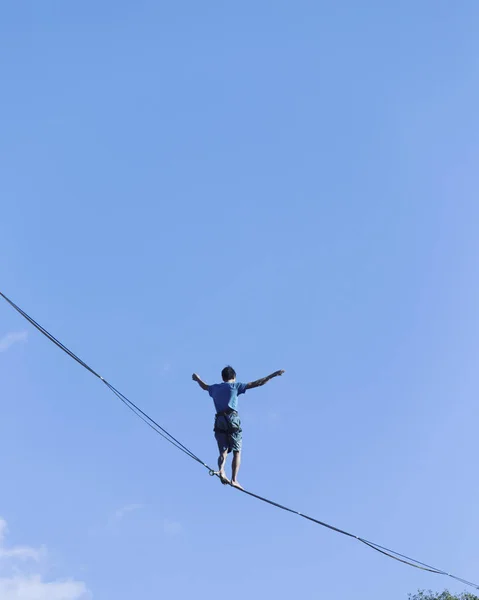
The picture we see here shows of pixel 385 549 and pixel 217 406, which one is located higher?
pixel 217 406

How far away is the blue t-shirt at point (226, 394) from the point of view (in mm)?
13188

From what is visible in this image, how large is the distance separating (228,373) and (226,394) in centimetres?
36

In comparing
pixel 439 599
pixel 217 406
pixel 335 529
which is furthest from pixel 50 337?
pixel 439 599

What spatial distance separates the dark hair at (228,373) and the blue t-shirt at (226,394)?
0.14 metres

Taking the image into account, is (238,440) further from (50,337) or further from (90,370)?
(50,337)

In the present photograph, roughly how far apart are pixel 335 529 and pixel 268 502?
1.08 metres

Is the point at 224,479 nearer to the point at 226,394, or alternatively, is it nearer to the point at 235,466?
the point at 235,466

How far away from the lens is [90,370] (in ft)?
39.9

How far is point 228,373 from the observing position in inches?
528

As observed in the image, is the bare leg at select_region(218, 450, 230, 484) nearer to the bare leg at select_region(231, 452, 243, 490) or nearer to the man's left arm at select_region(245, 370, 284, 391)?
the bare leg at select_region(231, 452, 243, 490)

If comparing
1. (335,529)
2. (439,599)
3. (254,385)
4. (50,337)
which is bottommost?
(335,529)

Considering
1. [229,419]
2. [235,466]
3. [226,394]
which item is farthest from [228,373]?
[235,466]

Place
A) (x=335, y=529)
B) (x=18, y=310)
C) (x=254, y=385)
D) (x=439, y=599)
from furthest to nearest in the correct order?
(x=439, y=599)
(x=254, y=385)
(x=335, y=529)
(x=18, y=310)

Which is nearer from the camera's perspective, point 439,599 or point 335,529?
point 335,529
